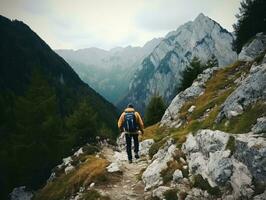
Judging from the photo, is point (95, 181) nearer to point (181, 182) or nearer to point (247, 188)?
point (181, 182)

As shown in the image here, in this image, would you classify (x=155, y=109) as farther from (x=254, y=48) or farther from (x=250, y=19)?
(x=250, y=19)

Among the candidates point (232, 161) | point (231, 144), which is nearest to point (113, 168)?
point (231, 144)

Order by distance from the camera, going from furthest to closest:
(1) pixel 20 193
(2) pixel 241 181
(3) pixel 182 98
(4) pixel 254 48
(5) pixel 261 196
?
(4) pixel 254 48 → (3) pixel 182 98 → (1) pixel 20 193 → (2) pixel 241 181 → (5) pixel 261 196

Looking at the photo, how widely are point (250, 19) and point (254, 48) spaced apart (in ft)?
41.0

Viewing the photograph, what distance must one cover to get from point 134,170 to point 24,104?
91.4 feet

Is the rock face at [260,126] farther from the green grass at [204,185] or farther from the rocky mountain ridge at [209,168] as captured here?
the green grass at [204,185]

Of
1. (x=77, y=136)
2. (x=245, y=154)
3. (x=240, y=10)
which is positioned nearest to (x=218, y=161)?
(x=245, y=154)

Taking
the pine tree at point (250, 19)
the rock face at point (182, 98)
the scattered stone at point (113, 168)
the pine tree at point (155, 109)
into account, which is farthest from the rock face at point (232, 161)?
the pine tree at point (250, 19)

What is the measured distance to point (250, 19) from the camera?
222 ft

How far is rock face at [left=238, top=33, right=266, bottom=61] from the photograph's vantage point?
A: 56525 millimetres

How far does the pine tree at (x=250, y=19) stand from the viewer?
6500cm

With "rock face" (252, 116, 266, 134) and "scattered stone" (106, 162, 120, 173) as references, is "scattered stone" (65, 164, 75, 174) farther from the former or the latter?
"rock face" (252, 116, 266, 134)

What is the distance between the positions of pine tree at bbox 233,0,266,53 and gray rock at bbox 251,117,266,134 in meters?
58.8

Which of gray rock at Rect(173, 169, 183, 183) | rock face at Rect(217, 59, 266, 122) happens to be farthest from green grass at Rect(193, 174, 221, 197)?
rock face at Rect(217, 59, 266, 122)
